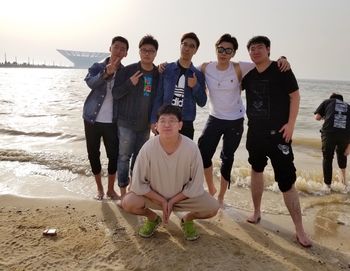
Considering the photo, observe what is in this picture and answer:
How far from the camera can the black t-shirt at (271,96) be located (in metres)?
3.56

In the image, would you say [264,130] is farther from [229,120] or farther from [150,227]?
[150,227]

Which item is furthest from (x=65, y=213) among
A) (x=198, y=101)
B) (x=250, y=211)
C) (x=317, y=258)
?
(x=317, y=258)

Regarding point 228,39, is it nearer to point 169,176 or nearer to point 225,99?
point 225,99

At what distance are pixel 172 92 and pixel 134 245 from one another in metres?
1.77

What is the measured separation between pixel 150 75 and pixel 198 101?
66 cm

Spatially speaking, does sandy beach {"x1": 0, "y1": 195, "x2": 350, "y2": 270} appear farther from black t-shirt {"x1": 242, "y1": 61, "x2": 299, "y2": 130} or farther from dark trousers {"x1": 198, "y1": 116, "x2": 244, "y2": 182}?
black t-shirt {"x1": 242, "y1": 61, "x2": 299, "y2": 130}

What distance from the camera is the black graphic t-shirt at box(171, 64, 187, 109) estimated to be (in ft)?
13.3

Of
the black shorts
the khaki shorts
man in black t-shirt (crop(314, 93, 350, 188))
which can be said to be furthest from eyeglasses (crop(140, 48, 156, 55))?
man in black t-shirt (crop(314, 93, 350, 188))

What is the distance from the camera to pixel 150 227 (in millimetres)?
3492

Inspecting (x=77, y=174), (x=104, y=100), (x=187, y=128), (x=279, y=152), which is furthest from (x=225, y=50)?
(x=77, y=174)

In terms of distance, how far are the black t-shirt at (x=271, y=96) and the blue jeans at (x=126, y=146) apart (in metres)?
1.43

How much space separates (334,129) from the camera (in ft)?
20.1

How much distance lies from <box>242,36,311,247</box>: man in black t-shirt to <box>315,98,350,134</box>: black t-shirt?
2943 mm

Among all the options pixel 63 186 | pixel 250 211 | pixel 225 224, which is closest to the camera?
pixel 225 224
